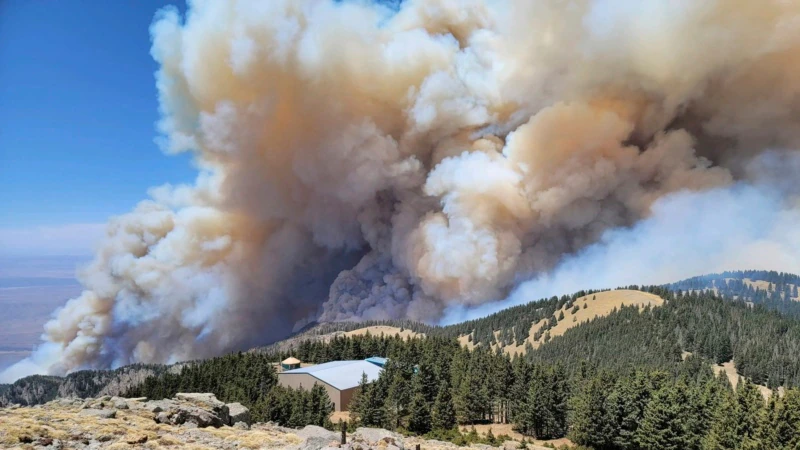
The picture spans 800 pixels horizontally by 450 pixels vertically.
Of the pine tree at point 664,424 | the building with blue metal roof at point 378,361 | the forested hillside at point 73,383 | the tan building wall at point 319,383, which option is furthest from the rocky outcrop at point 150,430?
the forested hillside at point 73,383

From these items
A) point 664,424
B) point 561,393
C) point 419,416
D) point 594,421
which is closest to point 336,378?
point 419,416

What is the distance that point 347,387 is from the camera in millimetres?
75500

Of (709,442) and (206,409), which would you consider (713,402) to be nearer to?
(709,442)

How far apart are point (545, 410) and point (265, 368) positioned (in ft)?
142

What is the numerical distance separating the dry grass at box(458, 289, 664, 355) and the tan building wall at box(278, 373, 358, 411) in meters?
60.1

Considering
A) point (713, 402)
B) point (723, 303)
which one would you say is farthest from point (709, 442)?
point (723, 303)

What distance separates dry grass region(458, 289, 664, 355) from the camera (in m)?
135

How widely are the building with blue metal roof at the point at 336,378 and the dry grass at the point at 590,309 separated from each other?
171 ft

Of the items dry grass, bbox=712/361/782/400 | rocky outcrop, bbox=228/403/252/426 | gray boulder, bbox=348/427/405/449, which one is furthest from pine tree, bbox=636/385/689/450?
dry grass, bbox=712/361/782/400

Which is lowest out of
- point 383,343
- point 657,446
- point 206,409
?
point 657,446

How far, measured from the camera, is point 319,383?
7706 cm

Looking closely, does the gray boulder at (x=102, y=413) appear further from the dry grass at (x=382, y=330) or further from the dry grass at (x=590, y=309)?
the dry grass at (x=382, y=330)

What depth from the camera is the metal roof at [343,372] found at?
77.1 meters

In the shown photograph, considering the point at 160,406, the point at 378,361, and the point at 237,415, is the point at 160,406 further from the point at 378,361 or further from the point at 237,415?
the point at 378,361
